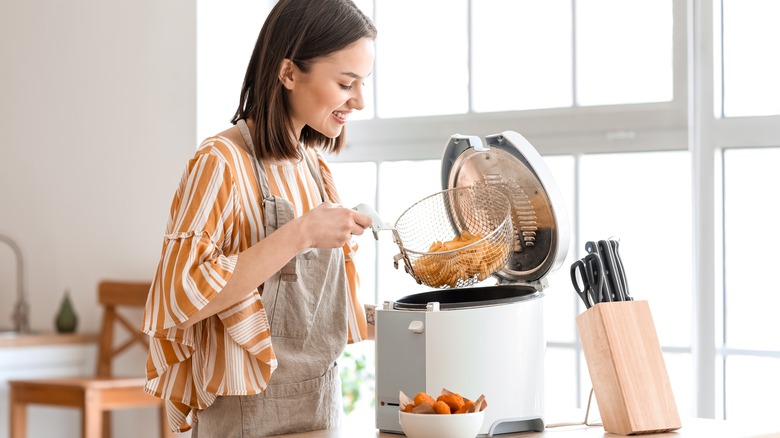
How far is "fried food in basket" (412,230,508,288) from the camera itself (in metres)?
1.38

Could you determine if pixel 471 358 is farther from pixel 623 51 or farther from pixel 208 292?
pixel 623 51

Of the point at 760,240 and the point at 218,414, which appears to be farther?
the point at 760,240

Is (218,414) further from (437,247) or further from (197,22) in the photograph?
(197,22)

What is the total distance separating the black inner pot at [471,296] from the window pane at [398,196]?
1.24 m

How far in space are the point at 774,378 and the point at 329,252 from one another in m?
1.26

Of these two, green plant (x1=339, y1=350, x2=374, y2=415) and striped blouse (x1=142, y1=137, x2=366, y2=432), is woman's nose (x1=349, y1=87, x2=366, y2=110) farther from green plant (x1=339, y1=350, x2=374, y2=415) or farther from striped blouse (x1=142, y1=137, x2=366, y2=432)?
green plant (x1=339, y1=350, x2=374, y2=415)

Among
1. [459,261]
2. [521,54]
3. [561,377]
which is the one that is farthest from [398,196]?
[459,261]

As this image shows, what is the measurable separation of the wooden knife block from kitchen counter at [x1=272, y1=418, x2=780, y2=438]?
0.03 meters

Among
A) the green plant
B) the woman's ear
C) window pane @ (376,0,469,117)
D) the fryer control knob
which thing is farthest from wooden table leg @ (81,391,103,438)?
the fryer control knob

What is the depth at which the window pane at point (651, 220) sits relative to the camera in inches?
93.3

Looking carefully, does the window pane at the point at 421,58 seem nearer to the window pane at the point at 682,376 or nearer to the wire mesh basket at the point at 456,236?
the window pane at the point at 682,376

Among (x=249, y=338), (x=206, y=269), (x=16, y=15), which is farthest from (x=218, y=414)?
(x=16, y=15)

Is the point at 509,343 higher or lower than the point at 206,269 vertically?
lower

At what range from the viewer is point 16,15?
3488mm
